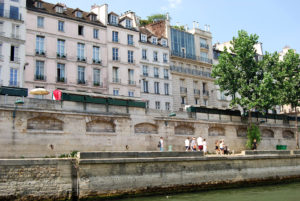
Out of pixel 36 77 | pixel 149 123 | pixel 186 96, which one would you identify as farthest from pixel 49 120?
pixel 186 96

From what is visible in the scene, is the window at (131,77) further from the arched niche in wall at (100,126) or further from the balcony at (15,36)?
the arched niche in wall at (100,126)

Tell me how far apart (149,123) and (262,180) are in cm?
996

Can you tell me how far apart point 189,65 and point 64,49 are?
1822cm

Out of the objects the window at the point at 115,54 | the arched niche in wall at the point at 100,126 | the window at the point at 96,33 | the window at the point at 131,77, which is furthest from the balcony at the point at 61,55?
the arched niche in wall at the point at 100,126

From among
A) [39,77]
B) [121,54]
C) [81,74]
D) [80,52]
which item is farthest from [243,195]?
[121,54]

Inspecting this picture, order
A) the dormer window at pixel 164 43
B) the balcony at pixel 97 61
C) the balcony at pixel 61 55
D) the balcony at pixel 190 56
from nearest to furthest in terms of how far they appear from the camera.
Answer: the balcony at pixel 61 55 < the balcony at pixel 97 61 < the dormer window at pixel 164 43 < the balcony at pixel 190 56

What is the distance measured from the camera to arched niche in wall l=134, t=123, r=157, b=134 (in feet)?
95.1

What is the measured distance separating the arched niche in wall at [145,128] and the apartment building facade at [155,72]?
1225cm

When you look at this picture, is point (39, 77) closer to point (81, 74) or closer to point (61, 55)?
point (61, 55)

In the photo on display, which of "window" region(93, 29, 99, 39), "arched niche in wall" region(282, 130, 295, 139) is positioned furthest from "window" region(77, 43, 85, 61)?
"arched niche in wall" region(282, 130, 295, 139)

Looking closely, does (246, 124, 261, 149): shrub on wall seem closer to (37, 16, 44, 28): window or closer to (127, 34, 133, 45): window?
(127, 34, 133, 45): window

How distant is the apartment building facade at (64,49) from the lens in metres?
34.8

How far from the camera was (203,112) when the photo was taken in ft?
111

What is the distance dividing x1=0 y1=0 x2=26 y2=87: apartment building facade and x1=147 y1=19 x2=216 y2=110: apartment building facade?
63.4ft
